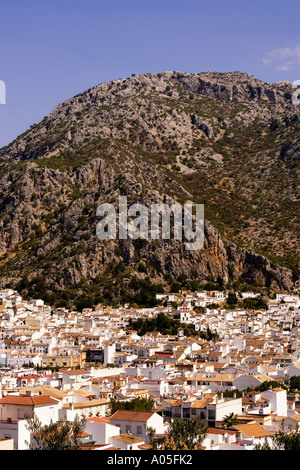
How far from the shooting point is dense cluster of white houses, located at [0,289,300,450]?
96.0ft

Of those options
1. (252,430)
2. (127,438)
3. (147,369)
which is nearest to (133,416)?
(127,438)

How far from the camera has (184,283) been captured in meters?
87.4

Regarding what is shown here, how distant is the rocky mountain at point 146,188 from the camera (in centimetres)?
8694

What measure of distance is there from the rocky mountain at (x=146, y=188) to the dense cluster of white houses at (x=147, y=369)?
4297mm

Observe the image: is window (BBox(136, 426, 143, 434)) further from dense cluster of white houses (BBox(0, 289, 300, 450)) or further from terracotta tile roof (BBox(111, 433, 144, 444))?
terracotta tile roof (BBox(111, 433, 144, 444))

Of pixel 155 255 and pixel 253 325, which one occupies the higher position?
pixel 155 255

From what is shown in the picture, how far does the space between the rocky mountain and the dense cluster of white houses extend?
4297mm

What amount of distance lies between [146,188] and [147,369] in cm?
4776

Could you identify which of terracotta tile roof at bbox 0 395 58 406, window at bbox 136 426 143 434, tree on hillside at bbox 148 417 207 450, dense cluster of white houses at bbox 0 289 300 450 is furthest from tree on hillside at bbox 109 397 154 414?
tree on hillside at bbox 148 417 207 450

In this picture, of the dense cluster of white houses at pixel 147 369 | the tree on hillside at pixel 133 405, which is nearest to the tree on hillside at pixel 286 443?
the dense cluster of white houses at pixel 147 369
